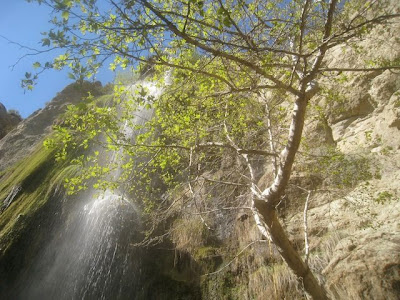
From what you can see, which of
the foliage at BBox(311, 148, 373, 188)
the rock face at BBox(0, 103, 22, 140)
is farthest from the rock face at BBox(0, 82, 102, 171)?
the foliage at BBox(311, 148, 373, 188)

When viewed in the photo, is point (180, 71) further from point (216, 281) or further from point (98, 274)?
point (98, 274)

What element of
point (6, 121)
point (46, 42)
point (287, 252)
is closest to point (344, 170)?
point (287, 252)

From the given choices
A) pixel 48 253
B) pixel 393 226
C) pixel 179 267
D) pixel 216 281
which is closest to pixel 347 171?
pixel 393 226

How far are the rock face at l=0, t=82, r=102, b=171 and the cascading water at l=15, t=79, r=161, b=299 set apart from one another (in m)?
7.79

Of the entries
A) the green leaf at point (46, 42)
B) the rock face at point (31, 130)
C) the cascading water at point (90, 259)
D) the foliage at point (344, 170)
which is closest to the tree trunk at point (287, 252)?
→ the foliage at point (344, 170)

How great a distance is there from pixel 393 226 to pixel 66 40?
19.7 feet

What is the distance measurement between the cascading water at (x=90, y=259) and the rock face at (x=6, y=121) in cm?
1546

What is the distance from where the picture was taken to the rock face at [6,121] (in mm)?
21550

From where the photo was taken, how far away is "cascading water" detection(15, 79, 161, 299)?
832 centimetres

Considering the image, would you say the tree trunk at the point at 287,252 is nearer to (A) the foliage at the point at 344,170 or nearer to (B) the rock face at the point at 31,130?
(A) the foliage at the point at 344,170

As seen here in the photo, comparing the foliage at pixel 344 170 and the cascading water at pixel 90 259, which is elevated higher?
the foliage at pixel 344 170

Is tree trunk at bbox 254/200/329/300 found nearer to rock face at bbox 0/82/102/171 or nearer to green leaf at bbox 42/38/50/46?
green leaf at bbox 42/38/50/46

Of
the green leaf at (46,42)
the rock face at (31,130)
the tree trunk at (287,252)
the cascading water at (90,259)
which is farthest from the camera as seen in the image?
the rock face at (31,130)

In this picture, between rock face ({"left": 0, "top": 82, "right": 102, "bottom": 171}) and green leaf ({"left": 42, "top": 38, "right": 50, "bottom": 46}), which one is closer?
green leaf ({"left": 42, "top": 38, "right": 50, "bottom": 46})
